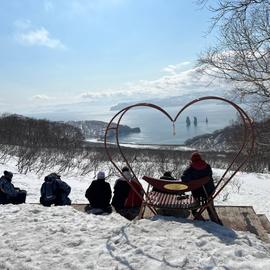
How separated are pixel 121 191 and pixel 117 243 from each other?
134 inches

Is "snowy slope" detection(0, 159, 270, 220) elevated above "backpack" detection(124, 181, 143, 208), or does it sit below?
below

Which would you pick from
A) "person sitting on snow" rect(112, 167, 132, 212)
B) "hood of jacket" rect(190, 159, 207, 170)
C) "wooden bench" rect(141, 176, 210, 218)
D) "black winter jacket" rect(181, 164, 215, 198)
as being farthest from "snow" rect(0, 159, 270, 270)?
"person sitting on snow" rect(112, 167, 132, 212)

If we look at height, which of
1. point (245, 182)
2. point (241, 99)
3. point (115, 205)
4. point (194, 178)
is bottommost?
point (245, 182)

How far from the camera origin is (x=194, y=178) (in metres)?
8.58

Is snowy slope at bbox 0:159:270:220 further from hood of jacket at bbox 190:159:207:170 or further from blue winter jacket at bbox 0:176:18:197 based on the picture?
hood of jacket at bbox 190:159:207:170

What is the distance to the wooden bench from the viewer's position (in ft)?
26.2

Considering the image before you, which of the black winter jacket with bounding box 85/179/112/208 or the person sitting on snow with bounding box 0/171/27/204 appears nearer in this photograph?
the black winter jacket with bounding box 85/179/112/208

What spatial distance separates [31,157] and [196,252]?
21.8m

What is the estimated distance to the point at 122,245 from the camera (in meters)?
6.18

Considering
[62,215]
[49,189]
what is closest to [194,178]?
[62,215]

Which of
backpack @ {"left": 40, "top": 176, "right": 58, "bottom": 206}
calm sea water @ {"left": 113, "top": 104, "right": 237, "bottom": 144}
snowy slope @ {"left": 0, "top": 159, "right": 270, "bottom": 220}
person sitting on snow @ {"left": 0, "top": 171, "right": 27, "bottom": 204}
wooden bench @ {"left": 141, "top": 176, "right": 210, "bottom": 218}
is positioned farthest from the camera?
calm sea water @ {"left": 113, "top": 104, "right": 237, "bottom": 144}

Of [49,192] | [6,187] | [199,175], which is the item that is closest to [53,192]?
[49,192]

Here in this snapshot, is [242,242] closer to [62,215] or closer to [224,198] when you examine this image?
[62,215]

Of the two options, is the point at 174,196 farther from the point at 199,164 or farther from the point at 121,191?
the point at 121,191
